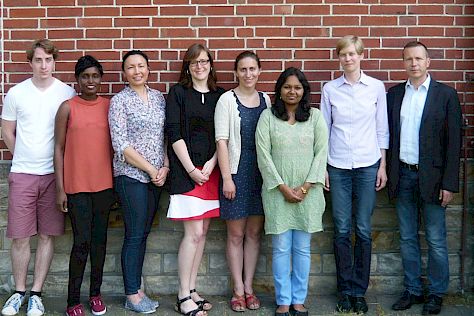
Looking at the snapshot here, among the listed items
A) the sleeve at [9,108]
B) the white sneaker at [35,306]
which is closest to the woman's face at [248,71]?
the sleeve at [9,108]

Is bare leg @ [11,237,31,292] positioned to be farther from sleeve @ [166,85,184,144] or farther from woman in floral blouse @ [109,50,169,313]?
sleeve @ [166,85,184,144]

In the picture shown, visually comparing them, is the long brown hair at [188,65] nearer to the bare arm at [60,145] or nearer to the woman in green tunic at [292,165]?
the woman in green tunic at [292,165]

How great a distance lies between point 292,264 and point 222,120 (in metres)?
1.15

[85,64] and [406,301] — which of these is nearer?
[85,64]

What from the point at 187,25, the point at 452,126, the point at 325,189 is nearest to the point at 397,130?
the point at 452,126

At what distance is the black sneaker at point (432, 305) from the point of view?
15.4 feet

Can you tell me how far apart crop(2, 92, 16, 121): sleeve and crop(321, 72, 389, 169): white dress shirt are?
226cm

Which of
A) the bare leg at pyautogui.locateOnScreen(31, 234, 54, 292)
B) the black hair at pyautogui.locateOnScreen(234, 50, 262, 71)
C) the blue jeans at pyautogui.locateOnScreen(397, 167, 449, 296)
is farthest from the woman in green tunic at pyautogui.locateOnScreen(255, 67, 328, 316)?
the bare leg at pyautogui.locateOnScreen(31, 234, 54, 292)

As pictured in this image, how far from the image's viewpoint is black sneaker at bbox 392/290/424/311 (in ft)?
15.7

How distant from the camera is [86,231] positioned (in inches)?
179

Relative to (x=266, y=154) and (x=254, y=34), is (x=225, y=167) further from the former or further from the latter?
(x=254, y=34)

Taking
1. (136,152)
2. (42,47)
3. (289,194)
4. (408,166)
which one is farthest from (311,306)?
(42,47)

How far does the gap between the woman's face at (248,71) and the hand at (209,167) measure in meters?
0.59

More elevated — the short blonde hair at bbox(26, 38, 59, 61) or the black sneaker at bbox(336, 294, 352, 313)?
the short blonde hair at bbox(26, 38, 59, 61)
